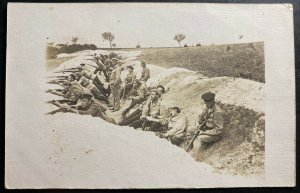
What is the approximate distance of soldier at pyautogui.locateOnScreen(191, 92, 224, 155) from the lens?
1.21 m

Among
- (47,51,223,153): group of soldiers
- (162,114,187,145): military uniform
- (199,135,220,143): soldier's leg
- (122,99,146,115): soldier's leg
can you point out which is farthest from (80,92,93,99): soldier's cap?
(199,135,220,143): soldier's leg

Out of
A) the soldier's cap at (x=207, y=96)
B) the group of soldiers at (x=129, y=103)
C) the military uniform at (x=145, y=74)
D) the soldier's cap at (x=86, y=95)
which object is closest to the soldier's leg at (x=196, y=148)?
the group of soldiers at (x=129, y=103)

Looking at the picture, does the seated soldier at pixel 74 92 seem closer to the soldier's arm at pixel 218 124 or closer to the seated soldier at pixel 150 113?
the seated soldier at pixel 150 113

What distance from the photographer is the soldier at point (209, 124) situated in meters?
1.21

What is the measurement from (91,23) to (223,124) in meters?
0.49

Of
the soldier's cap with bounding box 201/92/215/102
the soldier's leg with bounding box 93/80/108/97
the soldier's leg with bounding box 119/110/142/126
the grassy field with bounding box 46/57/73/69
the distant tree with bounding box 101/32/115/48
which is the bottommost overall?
the soldier's leg with bounding box 119/110/142/126

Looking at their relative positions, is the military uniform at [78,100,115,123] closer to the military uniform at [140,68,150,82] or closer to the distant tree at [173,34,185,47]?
the military uniform at [140,68,150,82]

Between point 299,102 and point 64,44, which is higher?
point 64,44

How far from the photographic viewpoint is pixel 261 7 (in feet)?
4.05

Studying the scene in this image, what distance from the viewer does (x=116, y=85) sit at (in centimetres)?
121

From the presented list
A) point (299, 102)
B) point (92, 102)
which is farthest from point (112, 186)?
point (299, 102)

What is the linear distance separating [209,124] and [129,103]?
9.6 inches

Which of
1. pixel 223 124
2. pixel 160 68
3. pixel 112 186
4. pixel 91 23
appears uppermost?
pixel 91 23

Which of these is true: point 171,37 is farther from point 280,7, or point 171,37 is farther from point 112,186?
point 112,186
